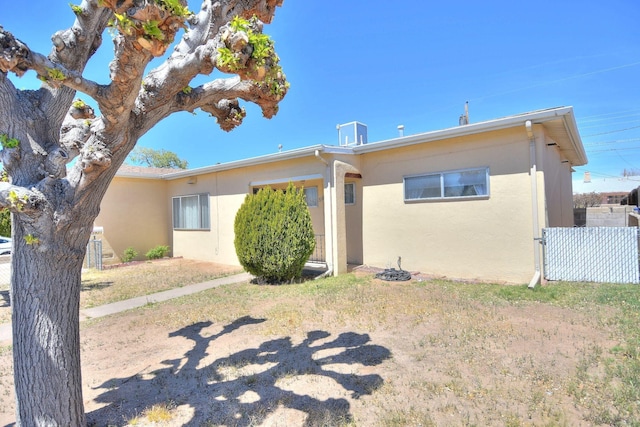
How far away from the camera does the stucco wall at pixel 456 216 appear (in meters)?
7.32

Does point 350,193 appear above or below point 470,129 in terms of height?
below

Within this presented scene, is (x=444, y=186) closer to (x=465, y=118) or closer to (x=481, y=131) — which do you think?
(x=481, y=131)

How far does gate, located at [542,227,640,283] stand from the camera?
6.92 meters

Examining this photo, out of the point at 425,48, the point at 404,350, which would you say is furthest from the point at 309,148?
the point at 425,48

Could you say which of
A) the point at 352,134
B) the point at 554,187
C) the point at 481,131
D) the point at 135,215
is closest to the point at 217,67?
the point at 481,131

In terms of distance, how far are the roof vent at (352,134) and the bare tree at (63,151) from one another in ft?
27.7

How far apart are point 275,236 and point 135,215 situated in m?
8.00

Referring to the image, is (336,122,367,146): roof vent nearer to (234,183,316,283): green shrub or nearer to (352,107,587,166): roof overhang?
(352,107,587,166): roof overhang

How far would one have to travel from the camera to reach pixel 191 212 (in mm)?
13039

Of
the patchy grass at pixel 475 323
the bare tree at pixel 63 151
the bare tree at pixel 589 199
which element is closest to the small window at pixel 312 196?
the patchy grass at pixel 475 323

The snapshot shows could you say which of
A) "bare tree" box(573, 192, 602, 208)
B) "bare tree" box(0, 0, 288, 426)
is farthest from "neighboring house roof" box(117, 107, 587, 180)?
"bare tree" box(573, 192, 602, 208)

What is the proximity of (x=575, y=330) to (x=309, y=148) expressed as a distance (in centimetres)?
639

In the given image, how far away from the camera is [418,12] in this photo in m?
9.92

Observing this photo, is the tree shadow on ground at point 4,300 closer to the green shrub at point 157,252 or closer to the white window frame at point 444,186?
the green shrub at point 157,252
